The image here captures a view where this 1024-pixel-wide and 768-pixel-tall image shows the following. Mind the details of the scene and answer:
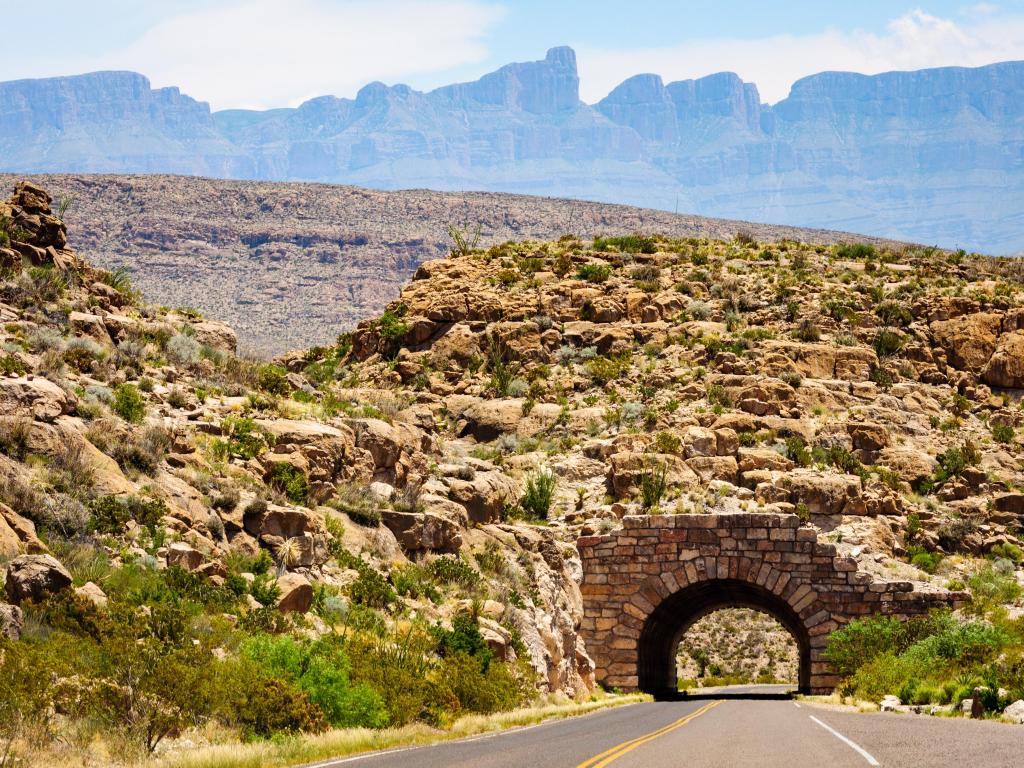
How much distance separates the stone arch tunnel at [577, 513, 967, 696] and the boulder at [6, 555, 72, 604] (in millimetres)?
20898

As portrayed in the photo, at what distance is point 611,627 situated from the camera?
35406 millimetres

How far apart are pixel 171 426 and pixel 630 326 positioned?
2722 centimetres

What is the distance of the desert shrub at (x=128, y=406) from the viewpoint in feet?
79.0

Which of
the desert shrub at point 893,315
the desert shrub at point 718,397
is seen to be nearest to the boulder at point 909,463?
the desert shrub at point 718,397

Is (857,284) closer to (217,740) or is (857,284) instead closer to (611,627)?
(611,627)

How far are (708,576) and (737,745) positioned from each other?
711 inches

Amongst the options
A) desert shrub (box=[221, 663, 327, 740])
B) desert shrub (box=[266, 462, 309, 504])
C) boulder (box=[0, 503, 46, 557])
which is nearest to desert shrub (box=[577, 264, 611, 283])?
desert shrub (box=[266, 462, 309, 504])

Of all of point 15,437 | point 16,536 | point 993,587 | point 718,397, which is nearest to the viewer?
point 16,536

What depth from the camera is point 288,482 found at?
25.3m

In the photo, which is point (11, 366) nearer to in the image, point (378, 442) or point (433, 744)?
point (378, 442)

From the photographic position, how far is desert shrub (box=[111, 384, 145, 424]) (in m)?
24.1

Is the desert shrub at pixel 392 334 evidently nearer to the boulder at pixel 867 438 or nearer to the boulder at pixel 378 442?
Result: the boulder at pixel 867 438

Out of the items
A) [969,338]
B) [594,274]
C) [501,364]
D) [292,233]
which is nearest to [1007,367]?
[969,338]

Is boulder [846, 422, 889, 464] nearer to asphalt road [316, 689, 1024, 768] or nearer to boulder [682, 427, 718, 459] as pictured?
boulder [682, 427, 718, 459]
